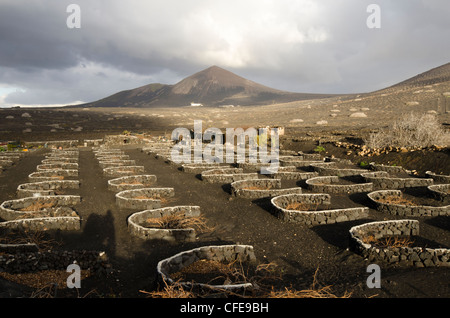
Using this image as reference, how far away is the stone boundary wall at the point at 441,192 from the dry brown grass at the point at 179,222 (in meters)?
12.0

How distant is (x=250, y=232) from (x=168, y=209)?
3948 mm

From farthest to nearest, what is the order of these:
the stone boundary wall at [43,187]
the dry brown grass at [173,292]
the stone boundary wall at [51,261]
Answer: the stone boundary wall at [43,187] → the stone boundary wall at [51,261] → the dry brown grass at [173,292]

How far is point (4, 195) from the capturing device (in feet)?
54.3

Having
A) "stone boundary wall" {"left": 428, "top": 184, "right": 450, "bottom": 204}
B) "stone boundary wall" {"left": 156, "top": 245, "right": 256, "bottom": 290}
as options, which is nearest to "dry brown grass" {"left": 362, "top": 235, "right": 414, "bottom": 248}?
"stone boundary wall" {"left": 156, "top": 245, "right": 256, "bottom": 290}

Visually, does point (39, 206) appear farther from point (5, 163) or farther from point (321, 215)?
point (5, 163)

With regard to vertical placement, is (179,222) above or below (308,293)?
above

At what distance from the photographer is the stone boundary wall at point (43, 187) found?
1602 centimetres

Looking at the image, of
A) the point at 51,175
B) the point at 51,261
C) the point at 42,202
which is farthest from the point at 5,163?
the point at 51,261

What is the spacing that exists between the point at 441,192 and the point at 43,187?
2177 centimetres

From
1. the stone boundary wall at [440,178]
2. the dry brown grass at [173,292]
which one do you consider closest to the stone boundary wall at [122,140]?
the stone boundary wall at [440,178]

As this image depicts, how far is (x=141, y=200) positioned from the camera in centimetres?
1470

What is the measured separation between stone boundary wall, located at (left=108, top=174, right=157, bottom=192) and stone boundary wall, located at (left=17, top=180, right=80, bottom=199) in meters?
2.39

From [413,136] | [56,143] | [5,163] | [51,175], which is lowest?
[51,175]

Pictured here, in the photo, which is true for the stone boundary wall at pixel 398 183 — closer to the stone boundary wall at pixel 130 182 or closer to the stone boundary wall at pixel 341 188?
the stone boundary wall at pixel 341 188
